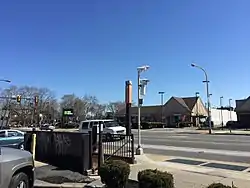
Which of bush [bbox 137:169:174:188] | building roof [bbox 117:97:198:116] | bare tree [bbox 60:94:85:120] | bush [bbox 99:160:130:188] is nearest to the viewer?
bush [bbox 137:169:174:188]

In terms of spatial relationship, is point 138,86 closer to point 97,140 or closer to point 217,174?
point 97,140

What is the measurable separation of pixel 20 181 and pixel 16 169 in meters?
0.34

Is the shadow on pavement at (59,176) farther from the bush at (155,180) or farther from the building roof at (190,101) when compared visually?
the building roof at (190,101)

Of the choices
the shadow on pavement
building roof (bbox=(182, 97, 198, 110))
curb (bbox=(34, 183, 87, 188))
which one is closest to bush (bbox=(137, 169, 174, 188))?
curb (bbox=(34, 183, 87, 188))

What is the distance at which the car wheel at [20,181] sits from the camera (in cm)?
642

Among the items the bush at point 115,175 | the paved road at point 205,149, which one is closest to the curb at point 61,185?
the bush at point 115,175

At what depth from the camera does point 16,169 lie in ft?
21.3

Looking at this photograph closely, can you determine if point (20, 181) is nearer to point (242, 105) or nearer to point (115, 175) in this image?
point (115, 175)

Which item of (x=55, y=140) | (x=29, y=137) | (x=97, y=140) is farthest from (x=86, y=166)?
(x=29, y=137)

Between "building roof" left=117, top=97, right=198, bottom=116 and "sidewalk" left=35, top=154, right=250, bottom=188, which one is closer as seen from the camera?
"sidewalk" left=35, top=154, right=250, bottom=188

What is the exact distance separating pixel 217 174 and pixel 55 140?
611 centimetres

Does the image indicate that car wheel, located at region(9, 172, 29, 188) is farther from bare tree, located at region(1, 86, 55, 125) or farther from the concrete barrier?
bare tree, located at region(1, 86, 55, 125)

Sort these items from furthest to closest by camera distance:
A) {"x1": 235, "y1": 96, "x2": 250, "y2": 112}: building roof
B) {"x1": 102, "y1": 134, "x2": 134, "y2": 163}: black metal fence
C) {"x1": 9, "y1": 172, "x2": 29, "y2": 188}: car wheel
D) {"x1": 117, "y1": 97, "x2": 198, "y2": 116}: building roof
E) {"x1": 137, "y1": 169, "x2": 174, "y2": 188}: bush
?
{"x1": 117, "y1": 97, "x2": 198, "y2": 116}: building roof < {"x1": 235, "y1": 96, "x2": 250, "y2": 112}: building roof < {"x1": 102, "y1": 134, "x2": 134, "y2": 163}: black metal fence < {"x1": 137, "y1": 169, "x2": 174, "y2": 188}: bush < {"x1": 9, "y1": 172, "x2": 29, "y2": 188}: car wheel

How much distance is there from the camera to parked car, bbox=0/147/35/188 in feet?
20.0
